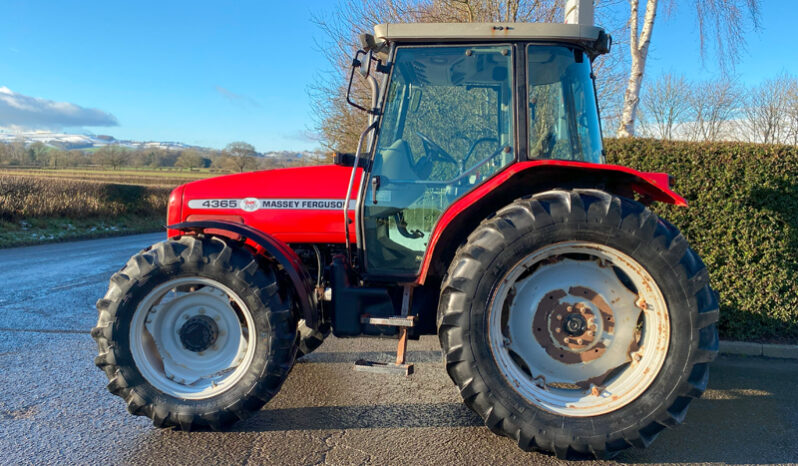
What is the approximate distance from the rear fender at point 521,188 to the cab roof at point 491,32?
74 cm

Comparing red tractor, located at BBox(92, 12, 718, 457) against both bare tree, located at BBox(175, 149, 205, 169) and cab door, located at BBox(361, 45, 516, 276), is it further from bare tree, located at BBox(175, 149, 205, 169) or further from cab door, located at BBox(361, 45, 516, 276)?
bare tree, located at BBox(175, 149, 205, 169)

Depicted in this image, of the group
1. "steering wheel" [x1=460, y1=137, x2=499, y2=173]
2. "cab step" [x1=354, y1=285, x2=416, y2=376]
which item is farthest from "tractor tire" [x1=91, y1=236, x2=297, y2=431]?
"steering wheel" [x1=460, y1=137, x2=499, y2=173]

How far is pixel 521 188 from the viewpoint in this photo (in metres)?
3.09

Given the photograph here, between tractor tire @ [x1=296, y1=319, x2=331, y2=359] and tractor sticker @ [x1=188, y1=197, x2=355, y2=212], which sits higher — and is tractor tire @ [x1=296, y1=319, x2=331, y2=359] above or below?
below

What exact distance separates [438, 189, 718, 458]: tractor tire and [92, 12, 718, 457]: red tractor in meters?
0.01

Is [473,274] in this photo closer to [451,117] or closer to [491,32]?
[451,117]

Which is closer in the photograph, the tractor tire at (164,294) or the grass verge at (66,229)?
the tractor tire at (164,294)

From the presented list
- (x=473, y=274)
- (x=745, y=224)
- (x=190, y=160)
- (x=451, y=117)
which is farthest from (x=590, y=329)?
(x=190, y=160)

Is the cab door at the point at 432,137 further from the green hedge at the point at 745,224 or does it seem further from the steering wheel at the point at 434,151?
the green hedge at the point at 745,224

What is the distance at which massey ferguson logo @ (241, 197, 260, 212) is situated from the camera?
3516mm

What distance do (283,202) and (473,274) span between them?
4.83 ft

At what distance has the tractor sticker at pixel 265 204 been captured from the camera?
3455mm

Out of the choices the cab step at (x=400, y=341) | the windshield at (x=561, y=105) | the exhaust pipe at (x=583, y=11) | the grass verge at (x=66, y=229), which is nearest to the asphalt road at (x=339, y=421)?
the cab step at (x=400, y=341)

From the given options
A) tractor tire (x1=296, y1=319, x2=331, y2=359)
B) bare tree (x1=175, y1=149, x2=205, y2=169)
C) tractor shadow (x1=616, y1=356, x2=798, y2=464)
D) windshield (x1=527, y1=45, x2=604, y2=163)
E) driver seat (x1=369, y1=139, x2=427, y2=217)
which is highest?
bare tree (x1=175, y1=149, x2=205, y2=169)
